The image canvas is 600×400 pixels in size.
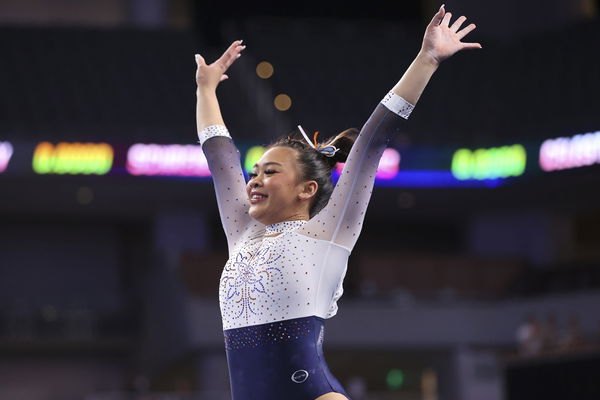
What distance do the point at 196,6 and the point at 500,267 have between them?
31.4ft

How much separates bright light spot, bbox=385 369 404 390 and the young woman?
18.5 metres

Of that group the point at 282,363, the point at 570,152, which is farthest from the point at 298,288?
the point at 570,152

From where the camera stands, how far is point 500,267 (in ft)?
64.4

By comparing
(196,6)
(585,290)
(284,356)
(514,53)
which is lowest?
(284,356)

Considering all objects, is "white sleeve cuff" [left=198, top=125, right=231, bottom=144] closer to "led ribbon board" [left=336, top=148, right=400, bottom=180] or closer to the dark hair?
the dark hair

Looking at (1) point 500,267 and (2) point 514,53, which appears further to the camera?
(2) point 514,53

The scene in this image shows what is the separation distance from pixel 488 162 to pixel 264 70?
476 centimetres

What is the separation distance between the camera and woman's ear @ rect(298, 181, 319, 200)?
2838 mm

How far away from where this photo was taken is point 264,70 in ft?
66.6

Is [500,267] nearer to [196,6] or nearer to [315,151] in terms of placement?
[196,6]

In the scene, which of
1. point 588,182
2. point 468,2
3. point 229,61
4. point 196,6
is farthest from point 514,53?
point 229,61

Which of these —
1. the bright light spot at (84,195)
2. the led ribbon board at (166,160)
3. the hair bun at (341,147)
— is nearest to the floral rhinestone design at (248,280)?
Result: the hair bun at (341,147)

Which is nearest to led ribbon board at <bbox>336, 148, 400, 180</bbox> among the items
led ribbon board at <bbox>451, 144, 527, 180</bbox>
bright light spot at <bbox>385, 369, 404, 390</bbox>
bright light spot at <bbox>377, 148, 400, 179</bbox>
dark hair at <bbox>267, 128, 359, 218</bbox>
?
bright light spot at <bbox>377, 148, 400, 179</bbox>

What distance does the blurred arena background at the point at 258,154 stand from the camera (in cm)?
1844
